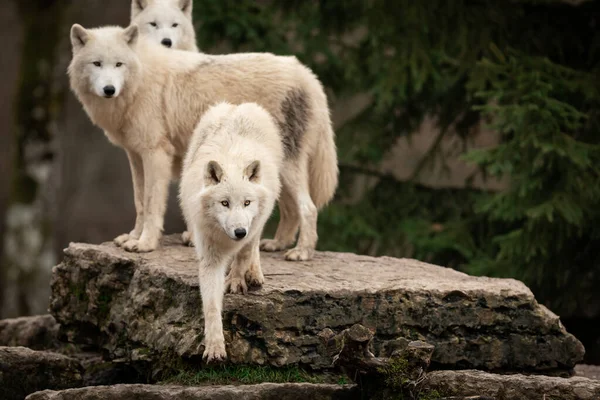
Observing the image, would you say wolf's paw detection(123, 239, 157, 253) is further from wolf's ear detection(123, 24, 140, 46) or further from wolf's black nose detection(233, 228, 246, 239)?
wolf's black nose detection(233, 228, 246, 239)

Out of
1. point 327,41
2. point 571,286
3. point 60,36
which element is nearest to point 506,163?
point 571,286

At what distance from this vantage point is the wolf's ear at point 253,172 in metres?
5.97

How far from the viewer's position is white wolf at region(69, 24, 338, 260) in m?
7.41

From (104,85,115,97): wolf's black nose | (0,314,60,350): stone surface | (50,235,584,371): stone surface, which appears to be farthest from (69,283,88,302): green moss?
(104,85,115,97): wolf's black nose

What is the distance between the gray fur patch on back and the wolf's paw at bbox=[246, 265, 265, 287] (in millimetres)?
1243

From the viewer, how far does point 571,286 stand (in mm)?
10422

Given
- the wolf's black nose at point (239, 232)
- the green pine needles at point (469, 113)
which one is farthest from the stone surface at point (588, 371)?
the wolf's black nose at point (239, 232)

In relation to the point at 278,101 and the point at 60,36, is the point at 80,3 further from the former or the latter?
the point at 278,101

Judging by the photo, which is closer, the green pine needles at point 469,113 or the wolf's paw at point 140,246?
the wolf's paw at point 140,246

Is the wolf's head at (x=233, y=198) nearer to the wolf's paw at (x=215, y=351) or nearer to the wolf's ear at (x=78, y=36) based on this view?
the wolf's paw at (x=215, y=351)

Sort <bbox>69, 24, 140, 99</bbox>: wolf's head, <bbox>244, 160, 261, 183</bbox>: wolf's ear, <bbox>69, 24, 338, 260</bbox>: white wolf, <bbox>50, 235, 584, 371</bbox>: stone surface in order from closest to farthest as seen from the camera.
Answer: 1. <bbox>244, 160, 261, 183</bbox>: wolf's ear
2. <bbox>50, 235, 584, 371</bbox>: stone surface
3. <bbox>69, 24, 140, 99</bbox>: wolf's head
4. <bbox>69, 24, 338, 260</bbox>: white wolf

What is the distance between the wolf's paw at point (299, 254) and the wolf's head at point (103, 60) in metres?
1.80

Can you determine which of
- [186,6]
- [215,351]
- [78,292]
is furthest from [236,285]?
[186,6]

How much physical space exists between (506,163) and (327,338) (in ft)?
14.3
